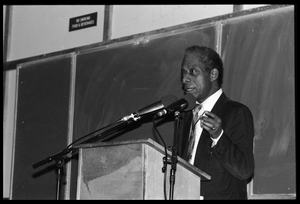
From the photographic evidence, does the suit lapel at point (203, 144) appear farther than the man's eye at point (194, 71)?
No

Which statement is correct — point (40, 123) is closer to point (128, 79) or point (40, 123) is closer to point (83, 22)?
point (83, 22)

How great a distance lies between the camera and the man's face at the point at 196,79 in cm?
368

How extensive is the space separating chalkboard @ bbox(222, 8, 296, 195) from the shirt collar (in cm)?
53

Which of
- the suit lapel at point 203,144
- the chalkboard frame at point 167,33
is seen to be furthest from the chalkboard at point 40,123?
the suit lapel at point 203,144

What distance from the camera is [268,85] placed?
4008 mm

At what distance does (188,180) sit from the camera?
2.92 m

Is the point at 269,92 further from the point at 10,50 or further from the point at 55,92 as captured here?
the point at 10,50

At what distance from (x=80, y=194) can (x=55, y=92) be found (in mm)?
2931

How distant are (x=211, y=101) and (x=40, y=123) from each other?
2753 millimetres

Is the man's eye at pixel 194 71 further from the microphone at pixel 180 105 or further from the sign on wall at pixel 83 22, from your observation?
the sign on wall at pixel 83 22

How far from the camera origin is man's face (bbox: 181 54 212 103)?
3.68 metres

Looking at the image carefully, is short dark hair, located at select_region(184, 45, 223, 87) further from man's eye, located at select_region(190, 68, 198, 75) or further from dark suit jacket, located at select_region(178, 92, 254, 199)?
dark suit jacket, located at select_region(178, 92, 254, 199)

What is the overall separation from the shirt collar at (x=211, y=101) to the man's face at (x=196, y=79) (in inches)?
2.0
